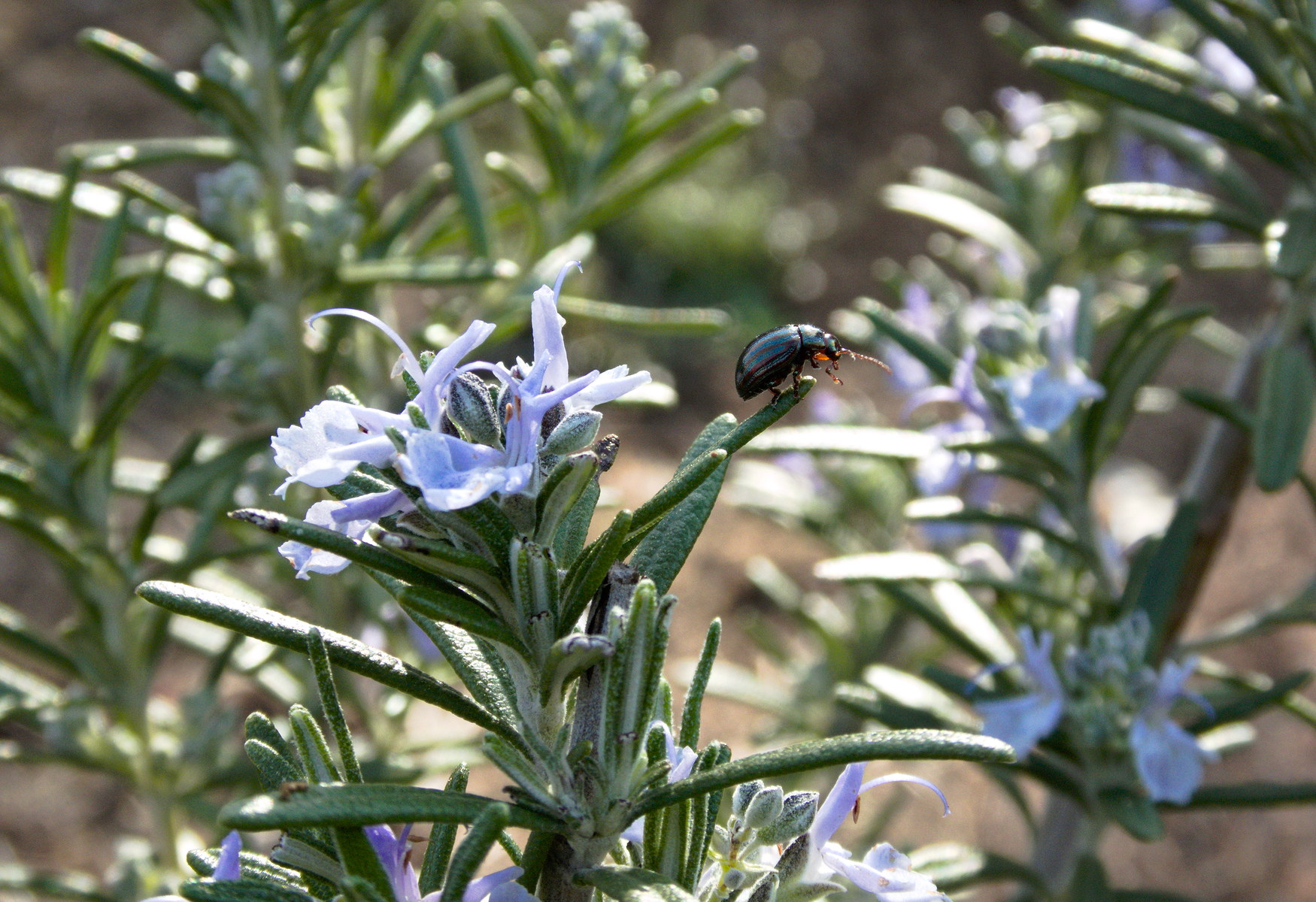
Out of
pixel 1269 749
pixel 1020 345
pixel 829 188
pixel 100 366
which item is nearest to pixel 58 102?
pixel 829 188

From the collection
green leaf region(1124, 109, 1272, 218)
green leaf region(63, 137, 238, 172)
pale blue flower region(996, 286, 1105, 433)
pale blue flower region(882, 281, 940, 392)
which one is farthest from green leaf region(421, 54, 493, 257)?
green leaf region(1124, 109, 1272, 218)

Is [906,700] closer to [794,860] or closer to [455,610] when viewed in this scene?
[794,860]

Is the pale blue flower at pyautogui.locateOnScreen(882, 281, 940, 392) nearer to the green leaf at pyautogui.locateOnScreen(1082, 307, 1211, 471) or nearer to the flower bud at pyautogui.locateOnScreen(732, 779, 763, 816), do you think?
the green leaf at pyautogui.locateOnScreen(1082, 307, 1211, 471)

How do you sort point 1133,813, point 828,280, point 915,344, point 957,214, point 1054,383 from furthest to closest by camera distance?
point 828,280 → point 957,214 → point 915,344 → point 1054,383 → point 1133,813

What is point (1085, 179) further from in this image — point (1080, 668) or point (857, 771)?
point (857, 771)

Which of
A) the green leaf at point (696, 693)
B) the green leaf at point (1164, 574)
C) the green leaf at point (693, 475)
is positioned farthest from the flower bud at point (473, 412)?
the green leaf at point (1164, 574)

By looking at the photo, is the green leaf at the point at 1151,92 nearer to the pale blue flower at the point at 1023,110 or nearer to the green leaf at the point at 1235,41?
the green leaf at the point at 1235,41

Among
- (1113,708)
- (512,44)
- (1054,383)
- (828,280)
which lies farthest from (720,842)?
(828,280)
